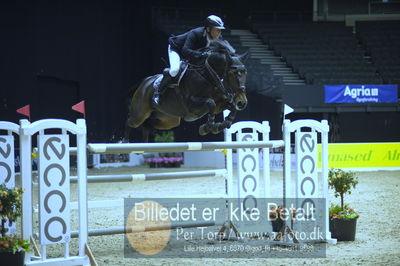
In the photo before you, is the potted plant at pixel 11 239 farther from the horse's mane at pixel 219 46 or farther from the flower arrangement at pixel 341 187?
the flower arrangement at pixel 341 187

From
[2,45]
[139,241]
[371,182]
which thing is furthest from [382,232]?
[2,45]

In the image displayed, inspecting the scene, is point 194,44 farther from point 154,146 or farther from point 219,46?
point 154,146

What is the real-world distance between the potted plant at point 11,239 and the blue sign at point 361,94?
1239 centimetres

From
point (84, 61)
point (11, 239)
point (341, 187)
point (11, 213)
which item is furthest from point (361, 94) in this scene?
point (11, 239)

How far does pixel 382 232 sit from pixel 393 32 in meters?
14.2

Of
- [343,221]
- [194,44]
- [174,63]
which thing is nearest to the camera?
[343,221]

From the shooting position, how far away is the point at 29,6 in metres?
13.9

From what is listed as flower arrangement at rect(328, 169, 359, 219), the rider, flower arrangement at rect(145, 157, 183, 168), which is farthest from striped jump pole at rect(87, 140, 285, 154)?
flower arrangement at rect(145, 157, 183, 168)

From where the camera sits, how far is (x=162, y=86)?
580 centimetres

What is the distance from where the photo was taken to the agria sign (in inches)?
157

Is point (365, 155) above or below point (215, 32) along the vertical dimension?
below

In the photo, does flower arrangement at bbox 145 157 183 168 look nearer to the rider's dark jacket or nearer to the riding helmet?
the rider's dark jacket

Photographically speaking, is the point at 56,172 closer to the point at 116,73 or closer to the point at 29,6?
the point at 29,6

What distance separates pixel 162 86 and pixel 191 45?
559 mm
